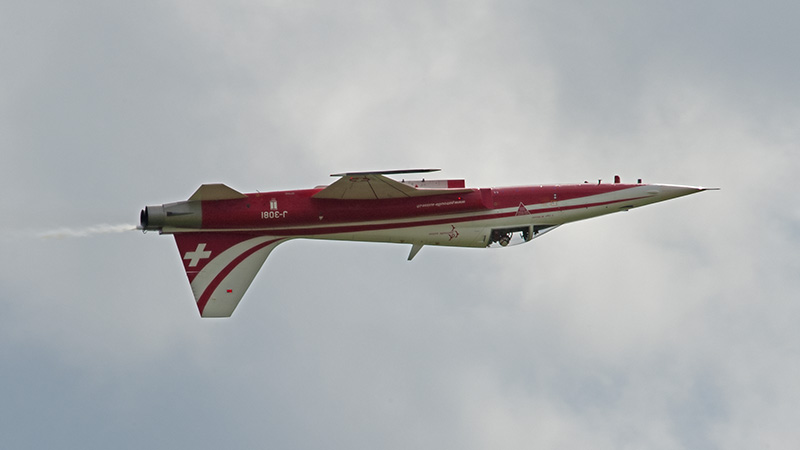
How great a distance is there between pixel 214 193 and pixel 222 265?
9.87 ft

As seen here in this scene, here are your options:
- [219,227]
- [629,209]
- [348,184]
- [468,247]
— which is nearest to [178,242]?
[219,227]

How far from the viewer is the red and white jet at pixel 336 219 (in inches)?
2261

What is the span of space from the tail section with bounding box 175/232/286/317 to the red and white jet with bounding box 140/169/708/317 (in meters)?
0.04

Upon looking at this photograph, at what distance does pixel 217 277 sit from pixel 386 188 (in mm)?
7020

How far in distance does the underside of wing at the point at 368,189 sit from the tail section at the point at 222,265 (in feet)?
9.30

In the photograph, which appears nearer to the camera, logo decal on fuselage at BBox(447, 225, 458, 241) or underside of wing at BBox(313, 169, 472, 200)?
underside of wing at BBox(313, 169, 472, 200)

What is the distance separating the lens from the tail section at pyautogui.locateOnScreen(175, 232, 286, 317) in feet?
191

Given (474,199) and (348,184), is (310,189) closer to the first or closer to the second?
(348,184)

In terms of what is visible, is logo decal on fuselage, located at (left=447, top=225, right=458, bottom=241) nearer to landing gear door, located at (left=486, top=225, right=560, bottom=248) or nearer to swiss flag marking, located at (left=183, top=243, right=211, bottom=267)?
landing gear door, located at (left=486, top=225, right=560, bottom=248)

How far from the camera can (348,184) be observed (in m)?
57.6

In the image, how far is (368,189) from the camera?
190 ft

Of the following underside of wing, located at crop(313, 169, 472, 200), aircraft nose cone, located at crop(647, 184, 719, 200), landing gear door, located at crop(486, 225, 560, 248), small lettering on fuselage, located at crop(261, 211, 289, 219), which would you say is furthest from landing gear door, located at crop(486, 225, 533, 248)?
small lettering on fuselage, located at crop(261, 211, 289, 219)

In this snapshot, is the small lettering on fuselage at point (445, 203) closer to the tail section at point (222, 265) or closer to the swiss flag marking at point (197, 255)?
the tail section at point (222, 265)

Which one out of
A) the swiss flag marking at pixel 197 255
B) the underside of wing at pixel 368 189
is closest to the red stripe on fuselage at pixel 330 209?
the underside of wing at pixel 368 189
